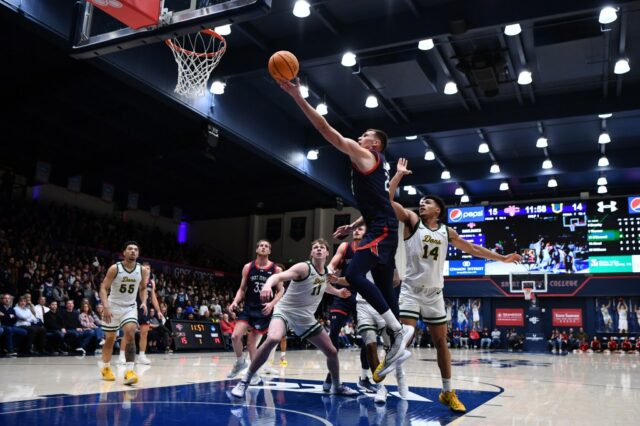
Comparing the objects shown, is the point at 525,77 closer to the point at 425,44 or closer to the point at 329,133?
the point at 425,44

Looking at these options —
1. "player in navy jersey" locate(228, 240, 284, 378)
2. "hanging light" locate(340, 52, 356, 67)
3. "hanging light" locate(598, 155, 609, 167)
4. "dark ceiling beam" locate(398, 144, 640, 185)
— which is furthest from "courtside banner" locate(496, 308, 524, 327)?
"player in navy jersey" locate(228, 240, 284, 378)

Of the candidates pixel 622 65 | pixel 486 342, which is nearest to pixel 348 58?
pixel 622 65

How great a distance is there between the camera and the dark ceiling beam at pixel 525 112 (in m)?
14.7

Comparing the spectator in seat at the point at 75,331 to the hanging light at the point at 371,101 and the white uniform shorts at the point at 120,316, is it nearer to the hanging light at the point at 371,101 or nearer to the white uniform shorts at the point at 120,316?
the white uniform shorts at the point at 120,316

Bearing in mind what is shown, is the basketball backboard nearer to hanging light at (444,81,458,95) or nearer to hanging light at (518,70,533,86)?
hanging light at (444,81,458,95)

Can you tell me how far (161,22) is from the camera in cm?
777

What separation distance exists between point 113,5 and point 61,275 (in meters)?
11.0

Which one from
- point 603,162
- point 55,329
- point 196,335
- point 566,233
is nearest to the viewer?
point 55,329

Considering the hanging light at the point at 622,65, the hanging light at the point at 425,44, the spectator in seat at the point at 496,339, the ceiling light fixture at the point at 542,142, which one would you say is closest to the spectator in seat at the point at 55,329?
the hanging light at the point at 425,44

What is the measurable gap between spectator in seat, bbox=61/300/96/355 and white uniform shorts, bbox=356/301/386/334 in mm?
9276

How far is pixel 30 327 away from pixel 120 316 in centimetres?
653

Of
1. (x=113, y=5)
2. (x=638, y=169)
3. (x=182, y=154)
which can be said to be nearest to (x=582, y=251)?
(x=638, y=169)

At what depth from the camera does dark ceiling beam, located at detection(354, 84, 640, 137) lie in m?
14.7

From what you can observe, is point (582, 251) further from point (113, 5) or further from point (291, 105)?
point (113, 5)
